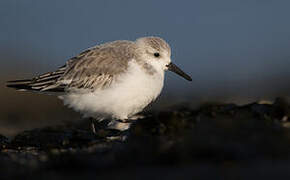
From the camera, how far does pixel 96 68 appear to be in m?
6.89

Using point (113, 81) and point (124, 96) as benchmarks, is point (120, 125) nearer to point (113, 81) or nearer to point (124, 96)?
point (124, 96)

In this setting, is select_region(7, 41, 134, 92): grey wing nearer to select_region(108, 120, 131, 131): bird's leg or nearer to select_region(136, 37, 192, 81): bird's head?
select_region(136, 37, 192, 81): bird's head

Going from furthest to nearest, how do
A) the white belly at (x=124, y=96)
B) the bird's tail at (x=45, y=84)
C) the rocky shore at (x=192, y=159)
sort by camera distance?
1. the bird's tail at (x=45, y=84)
2. the white belly at (x=124, y=96)
3. the rocky shore at (x=192, y=159)

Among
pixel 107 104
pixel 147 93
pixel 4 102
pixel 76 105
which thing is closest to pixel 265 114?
pixel 147 93

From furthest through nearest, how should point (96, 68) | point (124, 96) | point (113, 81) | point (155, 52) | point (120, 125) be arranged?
point (155, 52)
point (96, 68)
point (120, 125)
point (113, 81)
point (124, 96)

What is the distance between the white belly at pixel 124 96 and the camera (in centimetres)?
647

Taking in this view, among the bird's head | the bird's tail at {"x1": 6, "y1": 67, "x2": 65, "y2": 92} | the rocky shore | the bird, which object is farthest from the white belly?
the rocky shore

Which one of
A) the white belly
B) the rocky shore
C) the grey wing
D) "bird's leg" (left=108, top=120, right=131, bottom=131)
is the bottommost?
the rocky shore

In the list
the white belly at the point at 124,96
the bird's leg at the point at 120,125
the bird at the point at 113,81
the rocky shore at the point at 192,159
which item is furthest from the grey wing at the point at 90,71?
the rocky shore at the point at 192,159

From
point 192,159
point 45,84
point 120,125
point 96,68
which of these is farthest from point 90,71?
point 192,159

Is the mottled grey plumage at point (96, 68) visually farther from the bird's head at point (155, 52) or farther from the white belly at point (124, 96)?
the white belly at point (124, 96)

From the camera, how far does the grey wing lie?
671cm

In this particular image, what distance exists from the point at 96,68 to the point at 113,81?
44 centimetres

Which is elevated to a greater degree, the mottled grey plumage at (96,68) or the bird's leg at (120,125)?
the mottled grey plumage at (96,68)
